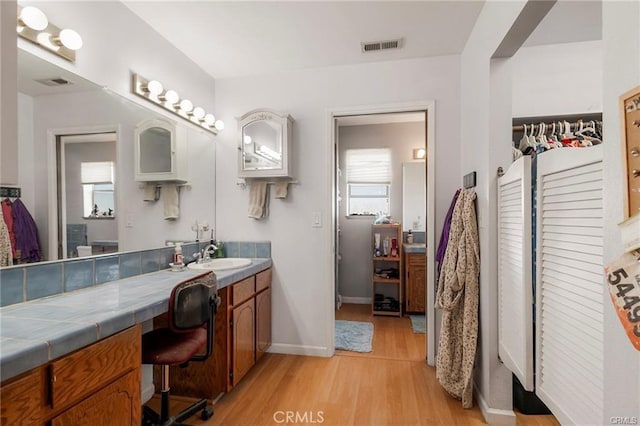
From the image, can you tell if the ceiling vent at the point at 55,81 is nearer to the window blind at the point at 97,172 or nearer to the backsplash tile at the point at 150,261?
the window blind at the point at 97,172

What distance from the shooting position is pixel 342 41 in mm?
2145

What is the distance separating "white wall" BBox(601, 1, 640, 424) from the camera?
66 centimetres

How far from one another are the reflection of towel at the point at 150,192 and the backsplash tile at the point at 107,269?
1.56 feet

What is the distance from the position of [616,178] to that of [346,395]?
1.93 metres

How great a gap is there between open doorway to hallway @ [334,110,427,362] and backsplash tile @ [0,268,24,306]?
286cm

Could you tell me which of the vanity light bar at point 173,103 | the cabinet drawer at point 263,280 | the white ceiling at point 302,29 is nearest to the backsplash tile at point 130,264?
the cabinet drawer at point 263,280

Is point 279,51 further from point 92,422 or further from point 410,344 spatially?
point 410,344

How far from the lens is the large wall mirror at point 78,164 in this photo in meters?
1.29

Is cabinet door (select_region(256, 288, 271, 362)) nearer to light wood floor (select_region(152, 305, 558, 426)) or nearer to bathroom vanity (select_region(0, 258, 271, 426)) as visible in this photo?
light wood floor (select_region(152, 305, 558, 426))

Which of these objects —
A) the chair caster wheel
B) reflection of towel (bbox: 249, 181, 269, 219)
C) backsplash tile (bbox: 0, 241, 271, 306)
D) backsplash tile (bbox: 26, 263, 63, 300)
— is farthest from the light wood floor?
reflection of towel (bbox: 249, 181, 269, 219)

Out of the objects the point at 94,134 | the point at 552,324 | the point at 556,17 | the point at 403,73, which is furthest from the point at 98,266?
the point at 556,17

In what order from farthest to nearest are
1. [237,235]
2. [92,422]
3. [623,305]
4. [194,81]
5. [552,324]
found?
[237,235]
[194,81]
[552,324]
[92,422]
[623,305]

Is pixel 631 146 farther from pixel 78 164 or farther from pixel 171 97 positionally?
pixel 171 97

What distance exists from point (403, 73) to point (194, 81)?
5.97ft
